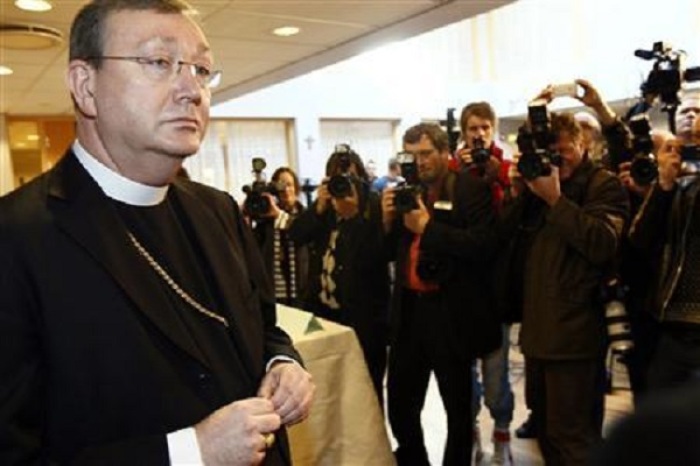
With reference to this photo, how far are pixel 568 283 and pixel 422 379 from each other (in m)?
0.73

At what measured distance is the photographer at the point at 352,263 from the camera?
2.72m

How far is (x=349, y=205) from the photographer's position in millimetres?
2807

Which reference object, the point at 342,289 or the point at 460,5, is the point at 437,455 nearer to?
the point at 342,289

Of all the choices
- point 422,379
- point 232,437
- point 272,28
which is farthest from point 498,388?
point 272,28

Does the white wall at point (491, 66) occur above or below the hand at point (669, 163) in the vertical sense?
above

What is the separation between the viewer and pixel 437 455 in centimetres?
290

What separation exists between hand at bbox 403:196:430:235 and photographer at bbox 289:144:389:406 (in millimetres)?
322

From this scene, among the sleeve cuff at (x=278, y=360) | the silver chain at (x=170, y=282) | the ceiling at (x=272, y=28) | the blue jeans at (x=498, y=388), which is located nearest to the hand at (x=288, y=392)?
the sleeve cuff at (x=278, y=360)

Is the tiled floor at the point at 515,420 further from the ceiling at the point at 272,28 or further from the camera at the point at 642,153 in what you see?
the ceiling at the point at 272,28

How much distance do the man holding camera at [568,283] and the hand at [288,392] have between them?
1.17 metres

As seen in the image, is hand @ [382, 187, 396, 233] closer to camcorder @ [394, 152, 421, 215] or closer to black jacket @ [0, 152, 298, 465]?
camcorder @ [394, 152, 421, 215]

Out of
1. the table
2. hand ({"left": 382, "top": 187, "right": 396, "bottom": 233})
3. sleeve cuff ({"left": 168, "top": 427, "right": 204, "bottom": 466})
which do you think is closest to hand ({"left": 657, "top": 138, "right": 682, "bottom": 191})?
hand ({"left": 382, "top": 187, "right": 396, "bottom": 233})

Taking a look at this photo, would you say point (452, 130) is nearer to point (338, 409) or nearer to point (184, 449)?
point (338, 409)

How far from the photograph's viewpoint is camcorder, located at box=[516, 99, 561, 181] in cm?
206
